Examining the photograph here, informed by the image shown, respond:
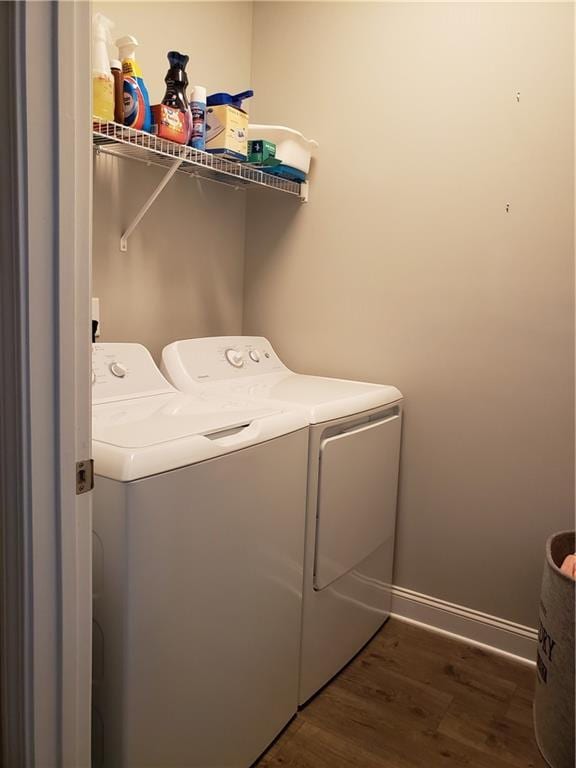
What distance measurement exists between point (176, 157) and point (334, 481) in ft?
3.50

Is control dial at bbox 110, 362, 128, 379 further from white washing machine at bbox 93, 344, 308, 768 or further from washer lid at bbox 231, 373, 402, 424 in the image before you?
washer lid at bbox 231, 373, 402, 424

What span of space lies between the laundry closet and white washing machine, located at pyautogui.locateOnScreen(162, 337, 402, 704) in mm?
10

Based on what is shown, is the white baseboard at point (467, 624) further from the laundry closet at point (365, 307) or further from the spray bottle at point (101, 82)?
the spray bottle at point (101, 82)

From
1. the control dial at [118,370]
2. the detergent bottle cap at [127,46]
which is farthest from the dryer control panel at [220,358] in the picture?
the detergent bottle cap at [127,46]

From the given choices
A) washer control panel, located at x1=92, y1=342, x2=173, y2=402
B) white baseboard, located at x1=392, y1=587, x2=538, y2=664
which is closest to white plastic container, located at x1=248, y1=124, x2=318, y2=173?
washer control panel, located at x1=92, y1=342, x2=173, y2=402

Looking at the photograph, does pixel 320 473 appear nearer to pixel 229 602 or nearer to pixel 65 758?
pixel 229 602

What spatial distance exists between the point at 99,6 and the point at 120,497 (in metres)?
1.45

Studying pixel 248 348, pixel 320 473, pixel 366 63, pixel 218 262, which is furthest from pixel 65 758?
pixel 366 63

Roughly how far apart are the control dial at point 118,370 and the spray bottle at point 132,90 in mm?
656

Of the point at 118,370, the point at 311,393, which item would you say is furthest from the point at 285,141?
the point at 118,370

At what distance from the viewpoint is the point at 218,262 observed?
235 centimetres

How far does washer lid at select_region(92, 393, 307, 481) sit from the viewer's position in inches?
43.8

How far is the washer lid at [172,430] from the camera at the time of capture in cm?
111

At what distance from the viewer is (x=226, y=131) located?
1.82 meters
